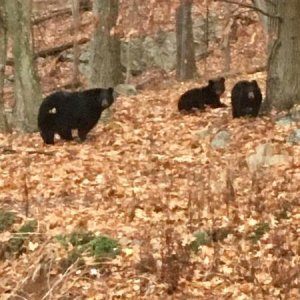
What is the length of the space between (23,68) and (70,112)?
7.54 ft

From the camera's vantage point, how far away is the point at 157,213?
32.3ft

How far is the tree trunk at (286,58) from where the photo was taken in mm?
14132

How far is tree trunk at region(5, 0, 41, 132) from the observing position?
16344 mm

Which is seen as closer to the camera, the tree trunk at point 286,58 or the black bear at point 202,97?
the tree trunk at point 286,58

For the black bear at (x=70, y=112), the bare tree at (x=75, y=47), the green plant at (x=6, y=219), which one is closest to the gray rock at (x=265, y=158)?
the green plant at (x=6, y=219)

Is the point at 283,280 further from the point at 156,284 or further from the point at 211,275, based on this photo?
the point at 156,284

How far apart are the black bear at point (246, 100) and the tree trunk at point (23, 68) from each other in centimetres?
458

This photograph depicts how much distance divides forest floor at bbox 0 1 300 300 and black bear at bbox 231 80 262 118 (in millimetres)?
271

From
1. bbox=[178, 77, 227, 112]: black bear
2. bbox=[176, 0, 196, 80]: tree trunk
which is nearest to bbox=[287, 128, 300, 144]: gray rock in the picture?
bbox=[178, 77, 227, 112]: black bear

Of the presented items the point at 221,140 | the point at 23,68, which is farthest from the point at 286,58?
the point at 23,68

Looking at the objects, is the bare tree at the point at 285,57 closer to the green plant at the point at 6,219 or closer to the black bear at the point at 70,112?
the black bear at the point at 70,112

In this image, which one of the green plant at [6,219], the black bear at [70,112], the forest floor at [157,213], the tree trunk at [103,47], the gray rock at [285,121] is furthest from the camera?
the tree trunk at [103,47]

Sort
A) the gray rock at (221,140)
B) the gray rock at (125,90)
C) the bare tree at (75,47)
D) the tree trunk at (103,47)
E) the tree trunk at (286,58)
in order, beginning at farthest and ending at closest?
1. the bare tree at (75,47)
2. the gray rock at (125,90)
3. the tree trunk at (103,47)
4. the tree trunk at (286,58)
5. the gray rock at (221,140)

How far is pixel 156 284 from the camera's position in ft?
25.7
